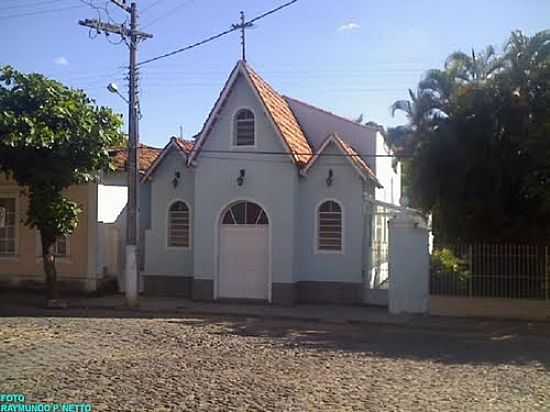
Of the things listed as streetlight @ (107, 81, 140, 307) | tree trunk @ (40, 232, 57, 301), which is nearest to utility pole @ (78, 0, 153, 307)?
streetlight @ (107, 81, 140, 307)

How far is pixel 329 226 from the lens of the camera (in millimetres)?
21469

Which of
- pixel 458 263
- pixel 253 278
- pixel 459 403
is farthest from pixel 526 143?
pixel 459 403

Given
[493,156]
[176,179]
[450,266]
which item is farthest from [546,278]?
[176,179]

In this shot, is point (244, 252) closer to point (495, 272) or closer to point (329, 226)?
point (329, 226)

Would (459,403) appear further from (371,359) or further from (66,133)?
(66,133)

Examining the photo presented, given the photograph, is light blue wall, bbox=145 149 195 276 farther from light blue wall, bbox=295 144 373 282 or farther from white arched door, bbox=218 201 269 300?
light blue wall, bbox=295 144 373 282

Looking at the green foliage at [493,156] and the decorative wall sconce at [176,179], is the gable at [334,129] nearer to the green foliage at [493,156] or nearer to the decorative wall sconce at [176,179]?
the green foliage at [493,156]

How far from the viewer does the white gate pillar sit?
1914cm

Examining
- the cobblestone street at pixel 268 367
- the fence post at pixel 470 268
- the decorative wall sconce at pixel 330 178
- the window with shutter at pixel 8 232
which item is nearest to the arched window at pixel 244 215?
the decorative wall sconce at pixel 330 178

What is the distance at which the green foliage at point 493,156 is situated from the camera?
18.5 m

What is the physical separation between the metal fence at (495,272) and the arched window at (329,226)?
3517 millimetres

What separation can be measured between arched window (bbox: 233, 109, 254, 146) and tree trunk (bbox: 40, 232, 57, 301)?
241 inches

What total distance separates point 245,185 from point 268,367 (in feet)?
36.4

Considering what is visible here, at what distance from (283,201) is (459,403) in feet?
41.9
